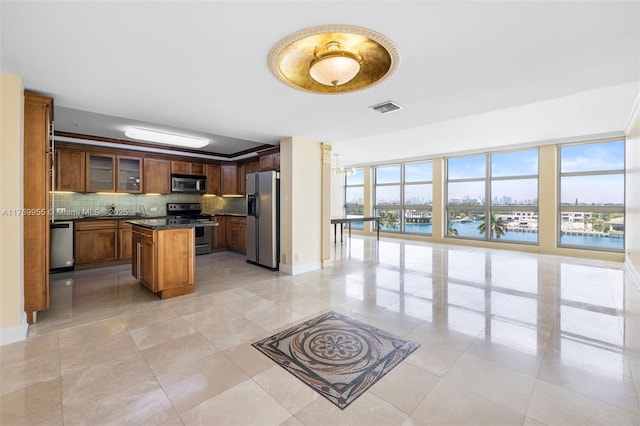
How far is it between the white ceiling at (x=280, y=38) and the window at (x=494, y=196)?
3.27 metres

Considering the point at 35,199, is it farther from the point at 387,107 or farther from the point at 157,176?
the point at 387,107

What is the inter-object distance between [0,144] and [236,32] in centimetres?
231

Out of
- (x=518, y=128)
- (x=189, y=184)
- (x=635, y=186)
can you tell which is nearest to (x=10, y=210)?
(x=189, y=184)

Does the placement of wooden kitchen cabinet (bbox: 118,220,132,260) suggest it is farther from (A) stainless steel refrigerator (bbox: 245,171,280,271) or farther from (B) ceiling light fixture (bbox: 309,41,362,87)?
(B) ceiling light fixture (bbox: 309,41,362,87)

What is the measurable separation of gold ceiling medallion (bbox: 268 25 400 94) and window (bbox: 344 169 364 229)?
787 cm

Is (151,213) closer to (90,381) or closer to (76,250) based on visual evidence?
(76,250)

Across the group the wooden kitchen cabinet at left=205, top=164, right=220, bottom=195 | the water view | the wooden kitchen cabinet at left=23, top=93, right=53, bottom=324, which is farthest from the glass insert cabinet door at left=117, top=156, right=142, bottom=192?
the water view

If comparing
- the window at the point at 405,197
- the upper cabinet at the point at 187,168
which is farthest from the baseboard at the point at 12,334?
the window at the point at 405,197

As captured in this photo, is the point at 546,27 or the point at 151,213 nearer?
the point at 546,27

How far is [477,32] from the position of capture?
1.78m

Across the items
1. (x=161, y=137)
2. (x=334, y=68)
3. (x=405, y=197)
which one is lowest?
(x=405, y=197)

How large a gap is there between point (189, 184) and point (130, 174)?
3.68 ft

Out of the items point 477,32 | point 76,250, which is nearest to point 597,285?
point 477,32

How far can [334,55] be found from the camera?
2002mm
